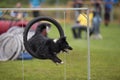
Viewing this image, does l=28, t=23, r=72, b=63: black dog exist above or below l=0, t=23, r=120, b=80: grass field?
above

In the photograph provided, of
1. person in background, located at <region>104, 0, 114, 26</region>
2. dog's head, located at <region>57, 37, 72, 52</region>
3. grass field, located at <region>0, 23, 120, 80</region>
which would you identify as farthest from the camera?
person in background, located at <region>104, 0, 114, 26</region>

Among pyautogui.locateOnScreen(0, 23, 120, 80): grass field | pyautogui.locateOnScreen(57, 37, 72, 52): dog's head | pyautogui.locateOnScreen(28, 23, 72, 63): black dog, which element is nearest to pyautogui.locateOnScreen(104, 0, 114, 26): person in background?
pyautogui.locateOnScreen(0, 23, 120, 80): grass field

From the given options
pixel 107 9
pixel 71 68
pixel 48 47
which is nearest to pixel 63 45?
pixel 48 47

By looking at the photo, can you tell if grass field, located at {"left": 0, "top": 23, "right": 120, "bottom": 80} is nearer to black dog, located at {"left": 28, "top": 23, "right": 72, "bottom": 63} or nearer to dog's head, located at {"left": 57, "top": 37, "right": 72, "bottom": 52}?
black dog, located at {"left": 28, "top": 23, "right": 72, "bottom": 63}

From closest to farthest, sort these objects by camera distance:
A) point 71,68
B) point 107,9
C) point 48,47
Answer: point 48,47 → point 71,68 → point 107,9

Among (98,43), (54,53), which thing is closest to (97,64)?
(54,53)

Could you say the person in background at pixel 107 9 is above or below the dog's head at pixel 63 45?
below

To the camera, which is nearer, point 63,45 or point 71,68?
point 63,45

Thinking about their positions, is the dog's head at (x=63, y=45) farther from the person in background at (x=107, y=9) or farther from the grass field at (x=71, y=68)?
the person in background at (x=107, y=9)

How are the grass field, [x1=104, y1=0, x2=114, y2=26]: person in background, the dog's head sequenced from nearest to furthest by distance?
the dog's head, the grass field, [x1=104, y1=0, x2=114, y2=26]: person in background

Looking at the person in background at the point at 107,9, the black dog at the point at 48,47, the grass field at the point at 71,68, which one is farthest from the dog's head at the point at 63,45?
the person in background at the point at 107,9

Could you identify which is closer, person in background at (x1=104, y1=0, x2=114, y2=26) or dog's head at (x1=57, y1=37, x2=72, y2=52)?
dog's head at (x1=57, y1=37, x2=72, y2=52)

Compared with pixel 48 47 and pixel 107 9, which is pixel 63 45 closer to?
pixel 48 47

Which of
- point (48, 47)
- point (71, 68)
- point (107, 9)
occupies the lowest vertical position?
point (71, 68)
